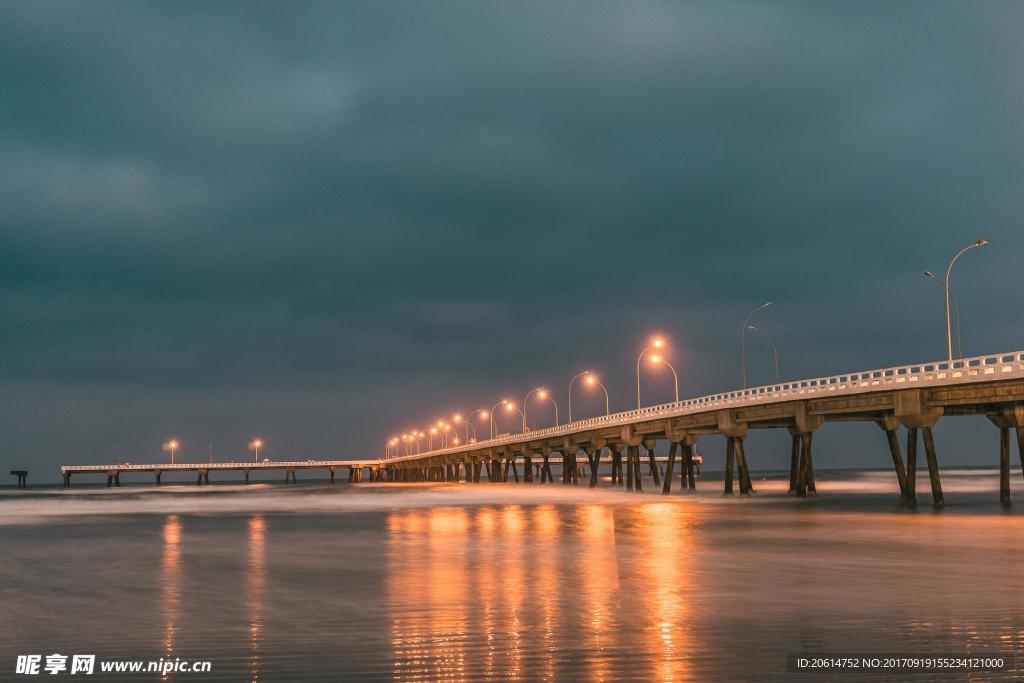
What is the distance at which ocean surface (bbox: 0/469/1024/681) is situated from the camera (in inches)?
475

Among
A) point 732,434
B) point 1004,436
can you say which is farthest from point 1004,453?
point 732,434

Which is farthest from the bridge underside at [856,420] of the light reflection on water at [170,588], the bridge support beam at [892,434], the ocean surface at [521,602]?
the light reflection on water at [170,588]

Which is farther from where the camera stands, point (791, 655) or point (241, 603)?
point (241, 603)

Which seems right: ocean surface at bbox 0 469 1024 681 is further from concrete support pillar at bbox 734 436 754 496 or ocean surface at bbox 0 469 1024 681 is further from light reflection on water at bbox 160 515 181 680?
concrete support pillar at bbox 734 436 754 496

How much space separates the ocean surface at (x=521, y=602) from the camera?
12070 millimetres

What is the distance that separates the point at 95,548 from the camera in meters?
32.2

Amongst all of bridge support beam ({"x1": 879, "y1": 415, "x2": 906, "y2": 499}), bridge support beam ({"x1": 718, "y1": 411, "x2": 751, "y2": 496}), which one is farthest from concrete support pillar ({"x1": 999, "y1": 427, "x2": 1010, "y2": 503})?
bridge support beam ({"x1": 718, "y1": 411, "x2": 751, "y2": 496})

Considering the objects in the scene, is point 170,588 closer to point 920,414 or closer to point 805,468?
point 920,414

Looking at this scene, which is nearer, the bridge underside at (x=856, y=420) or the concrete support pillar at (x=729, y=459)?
the bridge underside at (x=856, y=420)

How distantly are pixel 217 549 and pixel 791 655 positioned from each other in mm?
22367

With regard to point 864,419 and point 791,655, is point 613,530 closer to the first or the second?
point 791,655

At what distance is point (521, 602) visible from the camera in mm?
17203

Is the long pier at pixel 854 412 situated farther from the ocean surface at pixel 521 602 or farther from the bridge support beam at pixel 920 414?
the ocean surface at pixel 521 602

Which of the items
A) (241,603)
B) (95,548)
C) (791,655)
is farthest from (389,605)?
(95,548)
